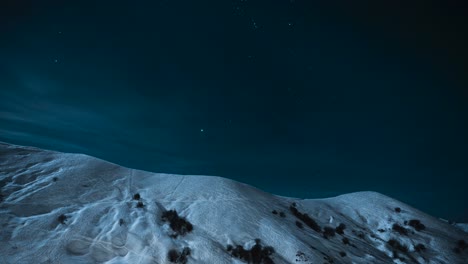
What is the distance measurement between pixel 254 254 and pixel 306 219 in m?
7.40

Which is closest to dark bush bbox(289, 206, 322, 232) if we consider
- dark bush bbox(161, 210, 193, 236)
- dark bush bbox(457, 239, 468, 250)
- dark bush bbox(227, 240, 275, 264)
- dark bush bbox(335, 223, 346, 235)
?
dark bush bbox(335, 223, 346, 235)

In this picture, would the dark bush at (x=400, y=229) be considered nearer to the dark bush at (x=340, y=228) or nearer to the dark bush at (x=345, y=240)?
the dark bush at (x=340, y=228)

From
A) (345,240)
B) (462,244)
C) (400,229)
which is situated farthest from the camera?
(400,229)

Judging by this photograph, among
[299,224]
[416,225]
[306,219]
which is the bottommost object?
[416,225]

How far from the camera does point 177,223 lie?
476 inches

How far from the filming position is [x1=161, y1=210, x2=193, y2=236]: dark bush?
1163cm

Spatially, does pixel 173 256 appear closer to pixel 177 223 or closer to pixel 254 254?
pixel 177 223

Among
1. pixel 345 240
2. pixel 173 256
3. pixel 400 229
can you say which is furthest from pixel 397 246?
pixel 173 256

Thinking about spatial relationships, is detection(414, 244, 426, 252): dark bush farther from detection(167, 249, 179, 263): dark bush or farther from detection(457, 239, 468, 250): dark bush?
detection(167, 249, 179, 263): dark bush

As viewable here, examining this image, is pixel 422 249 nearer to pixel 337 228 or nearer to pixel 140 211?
pixel 337 228

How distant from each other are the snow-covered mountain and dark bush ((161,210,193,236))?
5cm

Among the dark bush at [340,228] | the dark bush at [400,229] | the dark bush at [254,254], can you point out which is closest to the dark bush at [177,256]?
the dark bush at [254,254]

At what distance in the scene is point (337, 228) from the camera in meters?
16.3

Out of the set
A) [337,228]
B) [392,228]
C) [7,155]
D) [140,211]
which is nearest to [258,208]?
[337,228]
